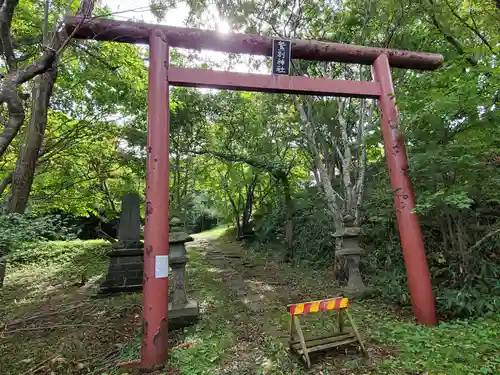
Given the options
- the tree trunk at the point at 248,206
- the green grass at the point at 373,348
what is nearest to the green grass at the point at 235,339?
the green grass at the point at 373,348

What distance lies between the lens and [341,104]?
21.2 ft

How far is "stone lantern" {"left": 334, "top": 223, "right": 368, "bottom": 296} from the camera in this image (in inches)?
201

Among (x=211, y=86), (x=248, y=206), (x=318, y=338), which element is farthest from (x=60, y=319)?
(x=248, y=206)

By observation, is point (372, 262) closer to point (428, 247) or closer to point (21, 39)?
point (428, 247)

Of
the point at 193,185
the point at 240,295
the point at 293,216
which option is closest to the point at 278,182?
the point at 293,216

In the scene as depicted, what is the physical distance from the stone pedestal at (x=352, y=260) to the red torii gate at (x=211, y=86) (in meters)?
1.27

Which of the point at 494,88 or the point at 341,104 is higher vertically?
the point at 341,104

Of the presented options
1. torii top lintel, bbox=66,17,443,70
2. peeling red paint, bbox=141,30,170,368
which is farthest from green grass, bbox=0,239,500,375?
torii top lintel, bbox=66,17,443,70

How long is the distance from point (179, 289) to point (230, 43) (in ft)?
13.2

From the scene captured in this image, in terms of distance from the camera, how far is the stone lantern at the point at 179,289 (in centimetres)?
422

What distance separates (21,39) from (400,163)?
24.3 ft

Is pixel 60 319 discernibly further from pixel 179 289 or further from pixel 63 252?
Answer: pixel 63 252

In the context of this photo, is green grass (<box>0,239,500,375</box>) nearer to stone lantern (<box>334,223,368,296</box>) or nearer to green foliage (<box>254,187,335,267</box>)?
stone lantern (<box>334,223,368,296</box>)

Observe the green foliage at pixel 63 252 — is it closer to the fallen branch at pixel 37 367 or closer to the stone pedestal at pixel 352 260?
the fallen branch at pixel 37 367
